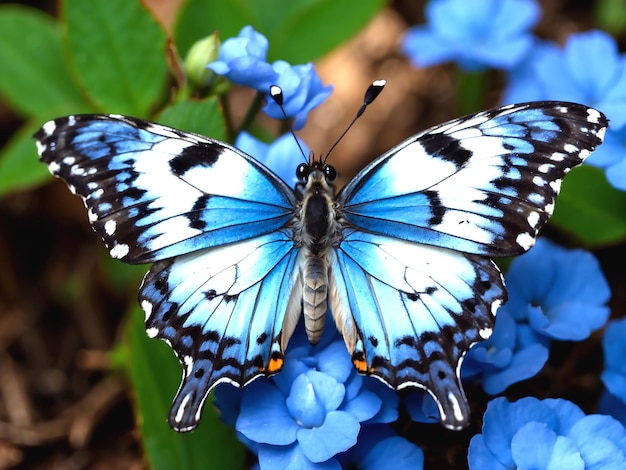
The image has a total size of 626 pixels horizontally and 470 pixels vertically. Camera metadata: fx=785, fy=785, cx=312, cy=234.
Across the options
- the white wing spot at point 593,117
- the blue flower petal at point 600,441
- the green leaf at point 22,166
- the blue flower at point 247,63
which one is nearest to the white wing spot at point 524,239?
the white wing spot at point 593,117

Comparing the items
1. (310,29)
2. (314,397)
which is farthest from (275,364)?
(310,29)

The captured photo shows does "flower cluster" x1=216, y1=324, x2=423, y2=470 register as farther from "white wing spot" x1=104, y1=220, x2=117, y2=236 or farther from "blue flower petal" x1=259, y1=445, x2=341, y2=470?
"white wing spot" x1=104, y1=220, x2=117, y2=236

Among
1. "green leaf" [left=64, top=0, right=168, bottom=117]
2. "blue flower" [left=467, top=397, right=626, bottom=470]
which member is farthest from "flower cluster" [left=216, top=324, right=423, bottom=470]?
"green leaf" [left=64, top=0, right=168, bottom=117]

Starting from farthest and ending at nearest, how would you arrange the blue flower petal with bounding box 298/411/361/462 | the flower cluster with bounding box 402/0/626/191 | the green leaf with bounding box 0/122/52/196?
1. the green leaf with bounding box 0/122/52/196
2. the flower cluster with bounding box 402/0/626/191
3. the blue flower petal with bounding box 298/411/361/462

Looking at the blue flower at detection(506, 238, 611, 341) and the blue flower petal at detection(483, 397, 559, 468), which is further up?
the blue flower at detection(506, 238, 611, 341)

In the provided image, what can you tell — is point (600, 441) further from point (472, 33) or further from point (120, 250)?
point (472, 33)

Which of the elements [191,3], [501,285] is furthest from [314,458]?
[191,3]

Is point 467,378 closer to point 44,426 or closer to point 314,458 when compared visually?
point 314,458
